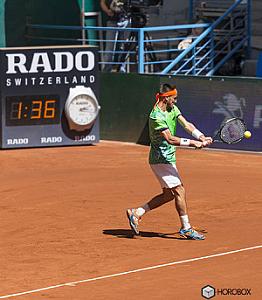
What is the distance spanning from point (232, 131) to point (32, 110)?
29.5ft

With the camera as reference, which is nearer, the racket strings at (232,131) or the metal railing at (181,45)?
the racket strings at (232,131)

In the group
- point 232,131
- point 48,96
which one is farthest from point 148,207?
point 48,96

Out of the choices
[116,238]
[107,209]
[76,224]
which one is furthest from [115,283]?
[107,209]

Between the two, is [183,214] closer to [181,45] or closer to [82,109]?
[82,109]

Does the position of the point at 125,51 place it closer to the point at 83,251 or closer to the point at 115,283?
the point at 83,251

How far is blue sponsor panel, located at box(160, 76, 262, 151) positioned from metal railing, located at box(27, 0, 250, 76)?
7.59 ft

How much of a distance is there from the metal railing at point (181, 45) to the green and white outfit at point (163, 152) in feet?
33.9

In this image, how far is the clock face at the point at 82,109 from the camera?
21.5 m

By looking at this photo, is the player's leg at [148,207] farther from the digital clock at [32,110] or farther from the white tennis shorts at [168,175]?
the digital clock at [32,110]

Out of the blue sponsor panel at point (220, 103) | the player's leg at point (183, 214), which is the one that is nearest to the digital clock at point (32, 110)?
the blue sponsor panel at point (220, 103)

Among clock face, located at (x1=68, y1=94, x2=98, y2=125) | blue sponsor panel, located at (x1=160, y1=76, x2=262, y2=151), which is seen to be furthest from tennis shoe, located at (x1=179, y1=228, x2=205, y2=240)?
clock face, located at (x1=68, y1=94, x2=98, y2=125)

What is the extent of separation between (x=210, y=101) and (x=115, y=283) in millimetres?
10508

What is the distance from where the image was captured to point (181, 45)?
25047 millimetres

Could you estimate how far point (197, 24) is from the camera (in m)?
25.0
